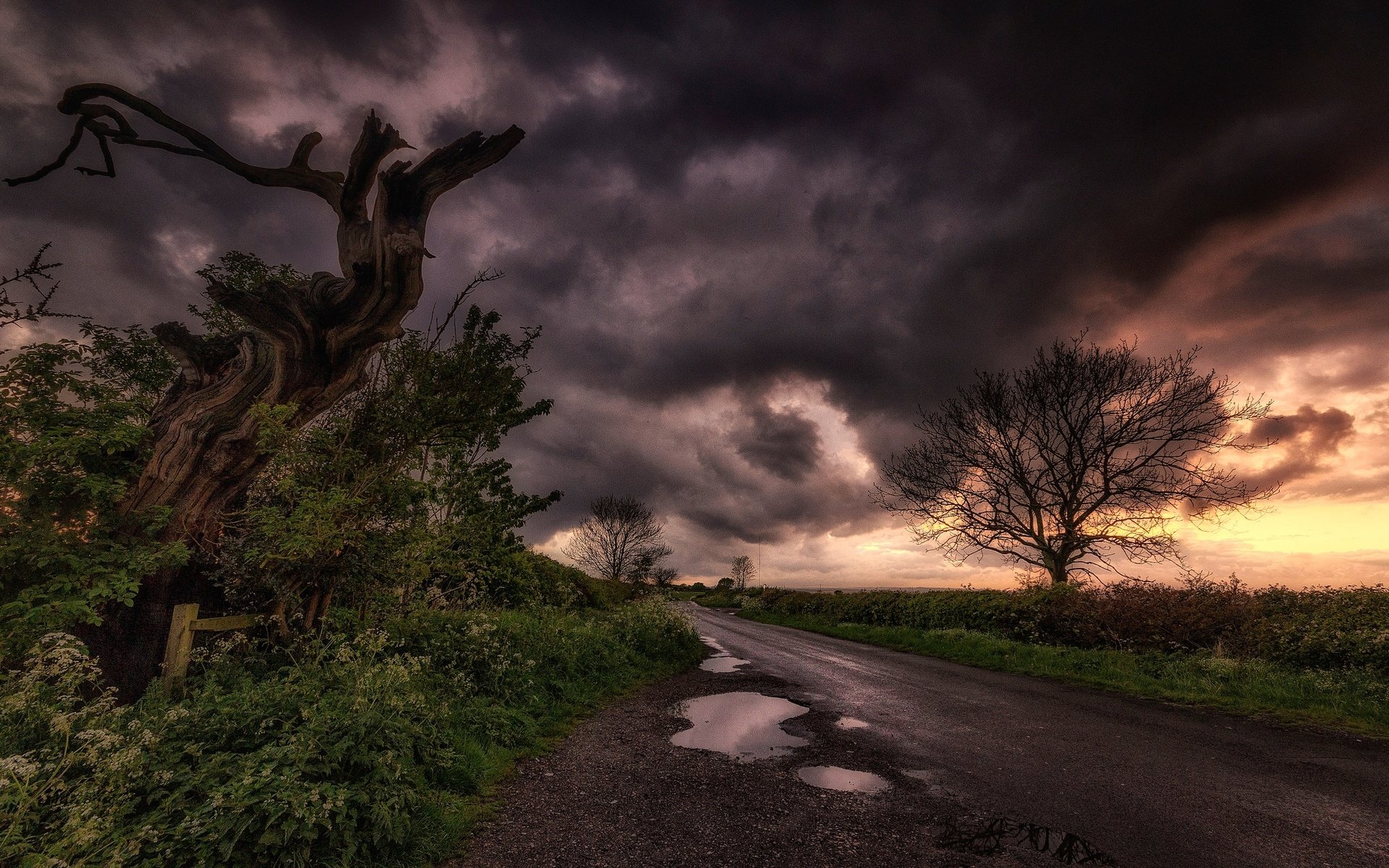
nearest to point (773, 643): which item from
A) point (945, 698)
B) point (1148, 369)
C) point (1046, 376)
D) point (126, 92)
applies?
point (945, 698)

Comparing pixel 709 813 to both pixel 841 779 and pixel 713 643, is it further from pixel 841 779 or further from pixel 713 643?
pixel 713 643

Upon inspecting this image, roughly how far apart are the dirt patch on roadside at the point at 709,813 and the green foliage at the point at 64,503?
473 centimetres

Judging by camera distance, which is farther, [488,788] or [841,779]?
[841,779]

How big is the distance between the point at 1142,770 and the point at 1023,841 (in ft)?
9.43

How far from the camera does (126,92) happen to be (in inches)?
263

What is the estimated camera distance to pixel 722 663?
48.8 ft

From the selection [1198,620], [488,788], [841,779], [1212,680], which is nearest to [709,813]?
[841,779]

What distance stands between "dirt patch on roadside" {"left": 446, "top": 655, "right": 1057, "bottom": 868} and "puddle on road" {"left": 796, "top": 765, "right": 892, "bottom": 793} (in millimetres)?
82

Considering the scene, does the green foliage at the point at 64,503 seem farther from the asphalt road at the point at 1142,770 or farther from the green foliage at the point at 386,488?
the asphalt road at the point at 1142,770

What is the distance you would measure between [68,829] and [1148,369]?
24707 millimetres

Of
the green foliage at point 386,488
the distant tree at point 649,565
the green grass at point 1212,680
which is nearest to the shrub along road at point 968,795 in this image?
the green grass at point 1212,680

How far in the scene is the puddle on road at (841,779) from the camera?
553cm

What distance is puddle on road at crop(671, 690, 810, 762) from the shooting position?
698 cm

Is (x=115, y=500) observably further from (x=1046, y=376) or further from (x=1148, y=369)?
(x=1148, y=369)
